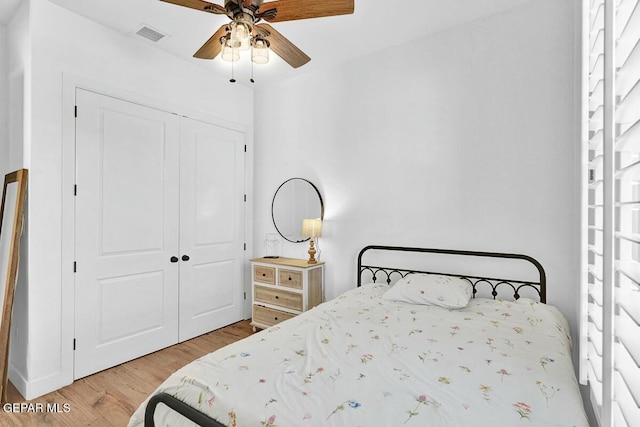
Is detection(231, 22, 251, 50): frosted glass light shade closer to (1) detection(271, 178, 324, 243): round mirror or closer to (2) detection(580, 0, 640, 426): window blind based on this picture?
(2) detection(580, 0, 640, 426): window blind

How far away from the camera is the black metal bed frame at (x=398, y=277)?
4.06 ft

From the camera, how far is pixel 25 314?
2426 mm

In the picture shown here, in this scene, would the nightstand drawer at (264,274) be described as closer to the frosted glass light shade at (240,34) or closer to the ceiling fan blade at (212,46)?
the ceiling fan blade at (212,46)

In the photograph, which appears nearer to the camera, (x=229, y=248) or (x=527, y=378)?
(x=527, y=378)

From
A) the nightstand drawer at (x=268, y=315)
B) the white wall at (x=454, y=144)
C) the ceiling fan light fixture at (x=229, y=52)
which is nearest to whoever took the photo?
the ceiling fan light fixture at (x=229, y=52)

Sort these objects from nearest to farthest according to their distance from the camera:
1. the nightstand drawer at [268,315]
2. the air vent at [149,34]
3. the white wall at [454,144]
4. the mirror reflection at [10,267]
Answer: the mirror reflection at [10,267]
the white wall at [454,144]
the air vent at [149,34]
the nightstand drawer at [268,315]

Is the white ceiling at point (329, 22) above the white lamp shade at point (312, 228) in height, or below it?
above

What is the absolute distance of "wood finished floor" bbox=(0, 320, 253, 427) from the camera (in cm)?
215

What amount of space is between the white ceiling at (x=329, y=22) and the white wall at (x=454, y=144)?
0.47 ft

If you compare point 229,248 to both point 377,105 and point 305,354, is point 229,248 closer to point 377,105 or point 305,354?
point 377,105

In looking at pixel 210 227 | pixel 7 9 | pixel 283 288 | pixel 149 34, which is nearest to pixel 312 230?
pixel 283 288

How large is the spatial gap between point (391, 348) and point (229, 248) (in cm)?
260

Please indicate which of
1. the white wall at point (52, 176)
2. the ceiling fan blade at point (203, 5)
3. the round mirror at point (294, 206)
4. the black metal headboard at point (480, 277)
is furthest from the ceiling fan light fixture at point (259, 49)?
the black metal headboard at point (480, 277)

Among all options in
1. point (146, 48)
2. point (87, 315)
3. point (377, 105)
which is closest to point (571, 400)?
point (377, 105)
